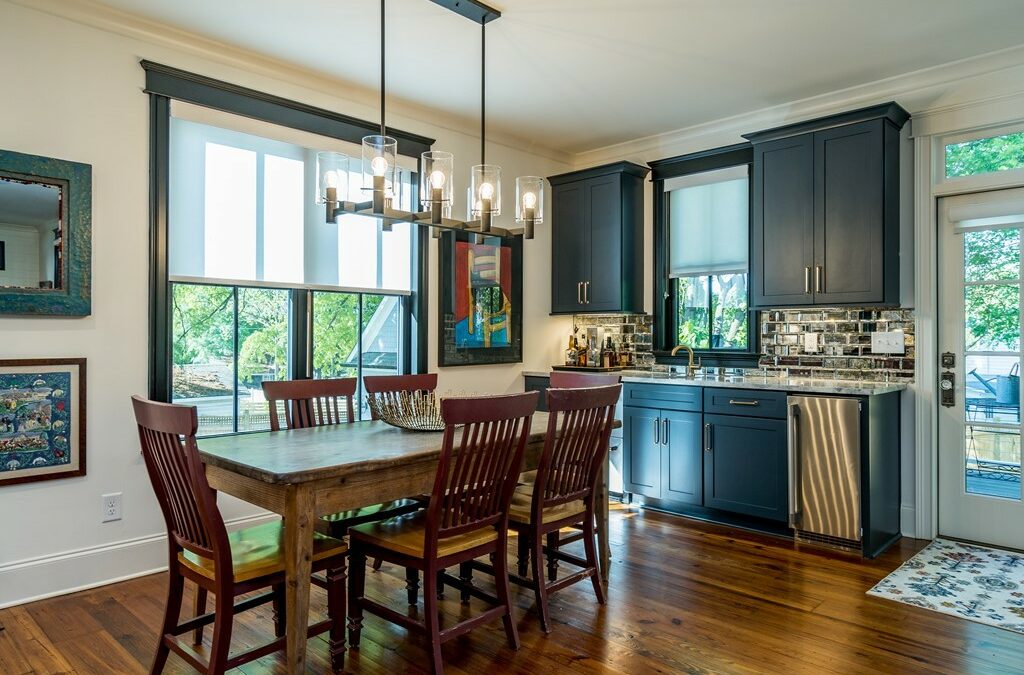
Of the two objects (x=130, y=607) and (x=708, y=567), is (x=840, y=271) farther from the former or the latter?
(x=130, y=607)

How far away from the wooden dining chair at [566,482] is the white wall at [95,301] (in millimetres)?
1851

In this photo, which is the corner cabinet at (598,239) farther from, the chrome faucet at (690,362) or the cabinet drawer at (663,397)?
the cabinet drawer at (663,397)

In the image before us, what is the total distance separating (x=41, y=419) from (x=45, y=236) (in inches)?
33.0

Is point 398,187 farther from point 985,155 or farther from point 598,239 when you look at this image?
point 985,155

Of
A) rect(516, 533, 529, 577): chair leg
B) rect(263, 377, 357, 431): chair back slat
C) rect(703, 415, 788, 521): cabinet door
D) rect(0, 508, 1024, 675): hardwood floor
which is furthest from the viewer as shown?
rect(703, 415, 788, 521): cabinet door

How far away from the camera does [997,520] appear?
12.4ft

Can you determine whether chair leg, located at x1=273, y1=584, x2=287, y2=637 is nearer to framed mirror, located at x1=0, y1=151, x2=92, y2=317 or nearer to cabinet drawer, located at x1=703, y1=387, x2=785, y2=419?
framed mirror, located at x1=0, y1=151, x2=92, y2=317

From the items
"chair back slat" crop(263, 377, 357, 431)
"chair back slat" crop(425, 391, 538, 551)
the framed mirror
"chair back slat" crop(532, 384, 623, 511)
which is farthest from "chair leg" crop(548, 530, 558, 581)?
the framed mirror

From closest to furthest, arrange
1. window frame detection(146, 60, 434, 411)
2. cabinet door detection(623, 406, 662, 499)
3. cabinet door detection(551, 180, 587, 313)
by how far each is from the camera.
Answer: window frame detection(146, 60, 434, 411) → cabinet door detection(623, 406, 662, 499) → cabinet door detection(551, 180, 587, 313)

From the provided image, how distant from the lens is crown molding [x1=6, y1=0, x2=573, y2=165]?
310 cm

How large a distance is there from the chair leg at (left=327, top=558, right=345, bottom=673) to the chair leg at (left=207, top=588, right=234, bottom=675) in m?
0.36

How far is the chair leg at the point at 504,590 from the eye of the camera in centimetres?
250

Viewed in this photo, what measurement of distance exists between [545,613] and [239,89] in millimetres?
3161

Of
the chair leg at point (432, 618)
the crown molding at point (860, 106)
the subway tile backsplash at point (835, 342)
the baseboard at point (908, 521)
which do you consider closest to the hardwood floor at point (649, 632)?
the chair leg at point (432, 618)
